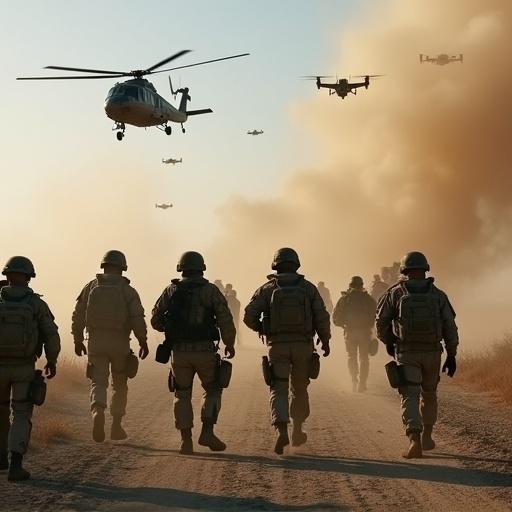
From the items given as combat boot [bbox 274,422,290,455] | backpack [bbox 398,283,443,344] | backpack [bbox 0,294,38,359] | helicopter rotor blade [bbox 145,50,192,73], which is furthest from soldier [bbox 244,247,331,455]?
helicopter rotor blade [bbox 145,50,192,73]

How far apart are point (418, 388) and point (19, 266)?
411cm

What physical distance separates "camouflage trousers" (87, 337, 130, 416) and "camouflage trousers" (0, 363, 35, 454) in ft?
5.66

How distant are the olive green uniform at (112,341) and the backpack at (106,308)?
44 millimetres

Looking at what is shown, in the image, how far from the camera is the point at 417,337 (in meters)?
8.77

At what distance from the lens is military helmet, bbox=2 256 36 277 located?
813 cm

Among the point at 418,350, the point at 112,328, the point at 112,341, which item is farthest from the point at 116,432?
the point at 418,350

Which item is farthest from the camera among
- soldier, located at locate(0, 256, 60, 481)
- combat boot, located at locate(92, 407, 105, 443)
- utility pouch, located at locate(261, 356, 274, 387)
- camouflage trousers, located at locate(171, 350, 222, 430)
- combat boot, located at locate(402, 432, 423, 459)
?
combat boot, located at locate(92, 407, 105, 443)

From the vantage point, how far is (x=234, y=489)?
7105 mm

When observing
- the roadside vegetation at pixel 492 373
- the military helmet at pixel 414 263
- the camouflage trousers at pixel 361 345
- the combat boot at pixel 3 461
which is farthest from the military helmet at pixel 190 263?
the camouflage trousers at pixel 361 345

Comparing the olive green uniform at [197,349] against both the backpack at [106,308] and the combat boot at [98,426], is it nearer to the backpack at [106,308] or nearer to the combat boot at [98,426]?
the backpack at [106,308]

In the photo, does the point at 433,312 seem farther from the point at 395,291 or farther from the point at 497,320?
the point at 497,320

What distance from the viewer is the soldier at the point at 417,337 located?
8.72 metres

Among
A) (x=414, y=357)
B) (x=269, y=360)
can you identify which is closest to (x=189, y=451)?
(x=269, y=360)

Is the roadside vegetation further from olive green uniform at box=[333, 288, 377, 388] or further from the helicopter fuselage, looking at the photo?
the helicopter fuselage
